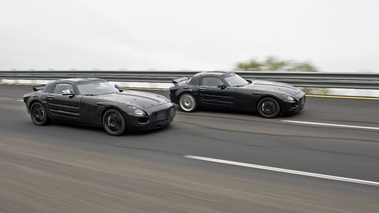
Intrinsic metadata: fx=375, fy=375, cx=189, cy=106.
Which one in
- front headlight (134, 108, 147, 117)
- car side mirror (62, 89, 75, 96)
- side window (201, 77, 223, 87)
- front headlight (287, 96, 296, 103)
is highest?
side window (201, 77, 223, 87)

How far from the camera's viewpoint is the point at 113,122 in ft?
27.1

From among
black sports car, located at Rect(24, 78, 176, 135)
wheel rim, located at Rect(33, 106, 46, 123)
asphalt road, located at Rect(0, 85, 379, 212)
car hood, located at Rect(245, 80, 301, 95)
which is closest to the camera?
asphalt road, located at Rect(0, 85, 379, 212)

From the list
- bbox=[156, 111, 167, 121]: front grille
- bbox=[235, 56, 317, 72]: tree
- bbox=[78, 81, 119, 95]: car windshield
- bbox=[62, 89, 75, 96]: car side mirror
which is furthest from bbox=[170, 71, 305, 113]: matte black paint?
bbox=[235, 56, 317, 72]: tree

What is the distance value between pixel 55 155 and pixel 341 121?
6522mm

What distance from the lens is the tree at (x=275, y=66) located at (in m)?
17.1

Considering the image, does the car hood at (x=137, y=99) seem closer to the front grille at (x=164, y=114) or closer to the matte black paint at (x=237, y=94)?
the front grille at (x=164, y=114)

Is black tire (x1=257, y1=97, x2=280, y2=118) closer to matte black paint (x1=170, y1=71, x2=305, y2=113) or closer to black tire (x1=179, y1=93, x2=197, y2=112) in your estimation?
matte black paint (x1=170, y1=71, x2=305, y2=113)

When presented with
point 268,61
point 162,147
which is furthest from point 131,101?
point 268,61

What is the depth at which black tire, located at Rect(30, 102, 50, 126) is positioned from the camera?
9500mm

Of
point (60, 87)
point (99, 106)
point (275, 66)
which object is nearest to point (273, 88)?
point (99, 106)

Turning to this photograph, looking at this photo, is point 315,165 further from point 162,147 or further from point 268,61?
point 268,61

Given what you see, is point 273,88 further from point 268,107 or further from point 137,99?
point 137,99

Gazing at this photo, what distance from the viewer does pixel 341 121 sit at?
9047 mm

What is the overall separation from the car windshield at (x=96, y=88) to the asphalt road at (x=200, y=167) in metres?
0.91
